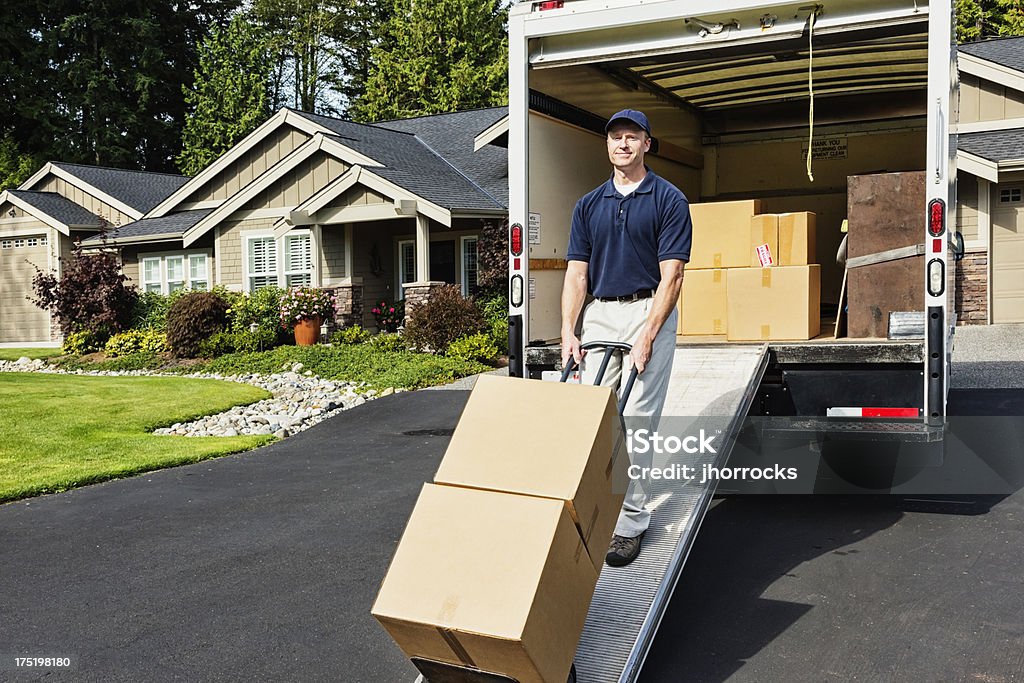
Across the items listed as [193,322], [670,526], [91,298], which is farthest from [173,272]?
[670,526]

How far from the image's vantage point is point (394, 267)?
21359 millimetres

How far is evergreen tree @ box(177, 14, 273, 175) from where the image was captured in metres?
36.7

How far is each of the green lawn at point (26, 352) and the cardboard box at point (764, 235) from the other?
18504 mm

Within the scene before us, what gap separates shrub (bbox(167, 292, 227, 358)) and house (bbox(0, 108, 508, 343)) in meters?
1.97

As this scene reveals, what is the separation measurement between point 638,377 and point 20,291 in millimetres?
25260

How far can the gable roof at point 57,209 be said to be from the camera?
2498 cm

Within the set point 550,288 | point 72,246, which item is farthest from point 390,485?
point 72,246

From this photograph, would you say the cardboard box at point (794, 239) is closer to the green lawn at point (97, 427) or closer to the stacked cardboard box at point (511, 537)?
the stacked cardboard box at point (511, 537)

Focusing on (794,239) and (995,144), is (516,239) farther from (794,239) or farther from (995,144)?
(995,144)

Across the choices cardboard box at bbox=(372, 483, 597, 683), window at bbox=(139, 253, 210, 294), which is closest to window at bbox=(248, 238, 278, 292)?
window at bbox=(139, 253, 210, 294)

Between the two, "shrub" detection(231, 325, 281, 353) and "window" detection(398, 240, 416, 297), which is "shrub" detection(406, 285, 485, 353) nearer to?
"shrub" detection(231, 325, 281, 353)

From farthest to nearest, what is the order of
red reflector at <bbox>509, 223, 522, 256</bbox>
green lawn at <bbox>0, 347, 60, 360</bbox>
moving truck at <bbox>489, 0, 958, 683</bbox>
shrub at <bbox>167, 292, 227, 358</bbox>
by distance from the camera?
green lawn at <bbox>0, 347, 60, 360</bbox>, shrub at <bbox>167, 292, 227, 358</bbox>, red reflector at <bbox>509, 223, 522, 256</bbox>, moving truck at <bbox>489, 0, 958, 683</bbox>

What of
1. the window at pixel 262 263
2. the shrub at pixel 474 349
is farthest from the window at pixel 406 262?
the shrub at pixel 474 349

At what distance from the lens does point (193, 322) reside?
18.4 metres
